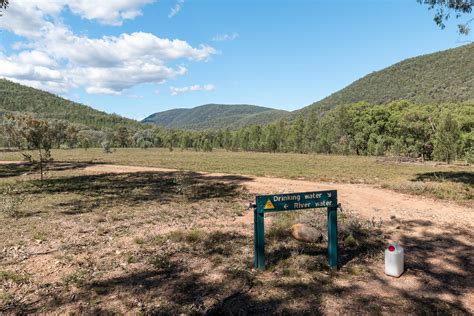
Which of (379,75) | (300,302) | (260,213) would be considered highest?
(379,75)

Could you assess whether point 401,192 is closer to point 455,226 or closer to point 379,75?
point 455,226

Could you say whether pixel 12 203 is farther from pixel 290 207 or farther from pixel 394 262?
pixel 394 262

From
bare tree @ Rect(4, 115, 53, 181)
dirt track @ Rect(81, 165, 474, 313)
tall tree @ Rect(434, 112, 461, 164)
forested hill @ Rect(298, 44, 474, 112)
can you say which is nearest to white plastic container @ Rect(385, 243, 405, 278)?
dirt track @ Rect(81, 165, 474, 313)

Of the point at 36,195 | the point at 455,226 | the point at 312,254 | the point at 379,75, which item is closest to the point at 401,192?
the point at 455,226

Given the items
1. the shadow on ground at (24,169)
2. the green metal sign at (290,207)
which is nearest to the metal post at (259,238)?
the green metal sign at (290,207)

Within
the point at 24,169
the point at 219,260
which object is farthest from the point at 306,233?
the point at 24,169

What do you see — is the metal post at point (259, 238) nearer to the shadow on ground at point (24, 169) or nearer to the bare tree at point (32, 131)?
the bare tree at point (32, 131)

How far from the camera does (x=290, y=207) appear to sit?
7.25 metres

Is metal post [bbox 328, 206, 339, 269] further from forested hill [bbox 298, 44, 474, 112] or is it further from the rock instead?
forested hill [bbox 298, 44, 474, 112]

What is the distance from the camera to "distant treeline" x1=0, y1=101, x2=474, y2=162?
51.5m

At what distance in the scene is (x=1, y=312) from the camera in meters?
5.75

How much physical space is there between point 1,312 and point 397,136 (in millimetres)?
70581

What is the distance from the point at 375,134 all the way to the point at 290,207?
68.5 m

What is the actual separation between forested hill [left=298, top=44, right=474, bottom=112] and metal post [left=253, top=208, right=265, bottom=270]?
137 meters
